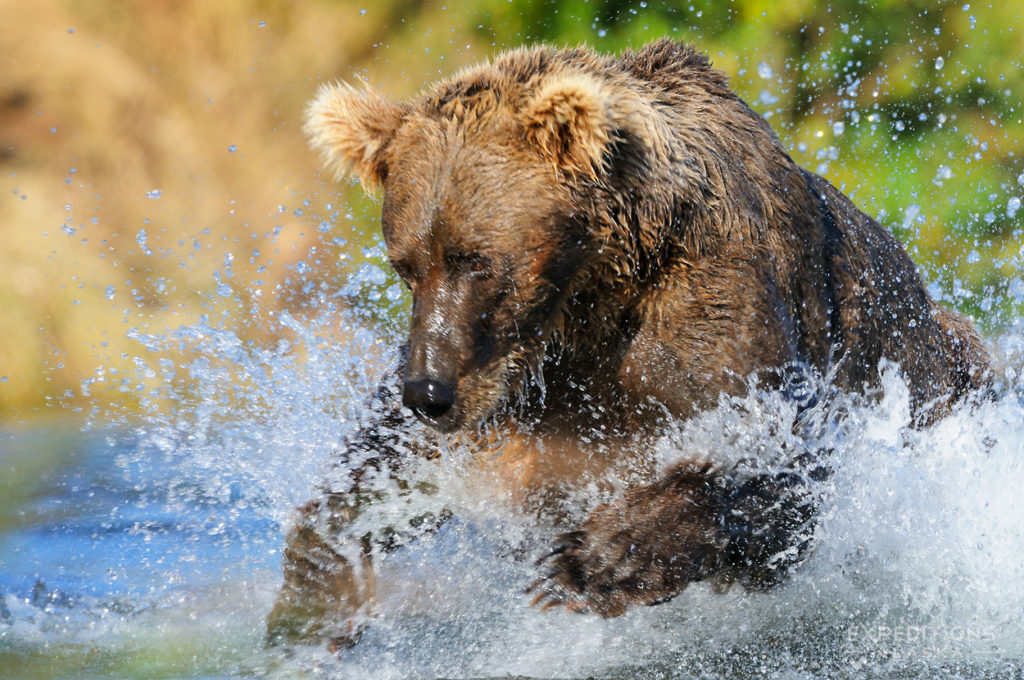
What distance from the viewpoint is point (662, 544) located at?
10.3 feet

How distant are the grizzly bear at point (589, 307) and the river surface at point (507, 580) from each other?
0.11 metres

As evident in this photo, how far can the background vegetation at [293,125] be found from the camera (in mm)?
7945

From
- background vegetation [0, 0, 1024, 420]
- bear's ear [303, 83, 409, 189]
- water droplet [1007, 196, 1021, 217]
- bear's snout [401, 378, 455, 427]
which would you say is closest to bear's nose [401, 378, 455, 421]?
bear's snout [401, 378, 455, 427]

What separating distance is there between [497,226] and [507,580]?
1.07 metres

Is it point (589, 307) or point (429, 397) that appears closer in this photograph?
point (429, 397)

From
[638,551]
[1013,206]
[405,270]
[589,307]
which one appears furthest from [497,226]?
[1013,206]

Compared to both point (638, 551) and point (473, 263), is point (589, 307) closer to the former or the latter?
point (473, 263)

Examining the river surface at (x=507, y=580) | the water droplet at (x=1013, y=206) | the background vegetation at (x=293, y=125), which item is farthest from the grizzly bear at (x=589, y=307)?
the water droplet at (x=1013, y=206)

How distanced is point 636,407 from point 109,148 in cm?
602

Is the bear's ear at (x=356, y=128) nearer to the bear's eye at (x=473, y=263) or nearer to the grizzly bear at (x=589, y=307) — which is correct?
the grizzly bear at (x=589, y=307)

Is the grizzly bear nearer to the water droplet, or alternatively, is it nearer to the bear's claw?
the bear's claw

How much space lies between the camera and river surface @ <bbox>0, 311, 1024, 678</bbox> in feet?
10.4

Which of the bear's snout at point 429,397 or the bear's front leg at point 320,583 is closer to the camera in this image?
the bear's snout at point 429,397

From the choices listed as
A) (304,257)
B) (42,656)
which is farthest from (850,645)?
(304,257)
